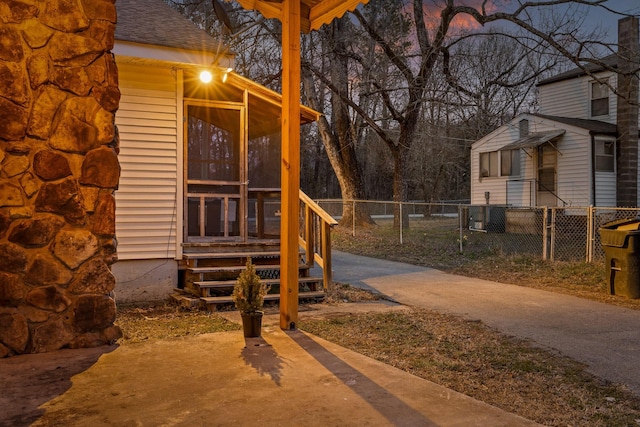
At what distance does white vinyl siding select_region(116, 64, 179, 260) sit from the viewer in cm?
770

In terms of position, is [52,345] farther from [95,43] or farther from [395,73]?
[395,73]

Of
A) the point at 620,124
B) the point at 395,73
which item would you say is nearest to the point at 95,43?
the point at 395,73

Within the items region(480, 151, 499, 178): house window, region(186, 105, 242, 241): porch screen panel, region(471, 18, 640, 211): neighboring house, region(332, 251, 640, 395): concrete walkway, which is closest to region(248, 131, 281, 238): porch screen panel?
region(186, 105, 242, 241): porch screen panel

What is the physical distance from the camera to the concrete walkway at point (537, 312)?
5.21 m

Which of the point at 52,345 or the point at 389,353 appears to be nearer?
the point at 52,345

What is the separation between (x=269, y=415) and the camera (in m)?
3.29

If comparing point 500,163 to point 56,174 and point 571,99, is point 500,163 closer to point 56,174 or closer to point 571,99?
point 571,99

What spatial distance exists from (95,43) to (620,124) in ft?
65.8

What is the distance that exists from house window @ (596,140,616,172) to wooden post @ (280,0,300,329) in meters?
17.5

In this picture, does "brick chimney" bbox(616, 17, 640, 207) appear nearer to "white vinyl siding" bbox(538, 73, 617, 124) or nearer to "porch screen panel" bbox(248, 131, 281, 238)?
"white vinyl siding" bbox(538, 73, 617, 124)

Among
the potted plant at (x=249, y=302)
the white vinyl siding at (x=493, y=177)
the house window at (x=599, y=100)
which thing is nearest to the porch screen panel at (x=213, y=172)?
the potted plant at (x=249, y=302)

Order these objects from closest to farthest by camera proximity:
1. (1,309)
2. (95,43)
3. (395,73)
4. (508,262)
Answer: (1,309), (95,43), (508,262), (395,73)

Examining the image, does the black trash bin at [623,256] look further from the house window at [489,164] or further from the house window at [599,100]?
the house window at [489,164]

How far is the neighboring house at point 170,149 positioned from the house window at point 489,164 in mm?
15977
